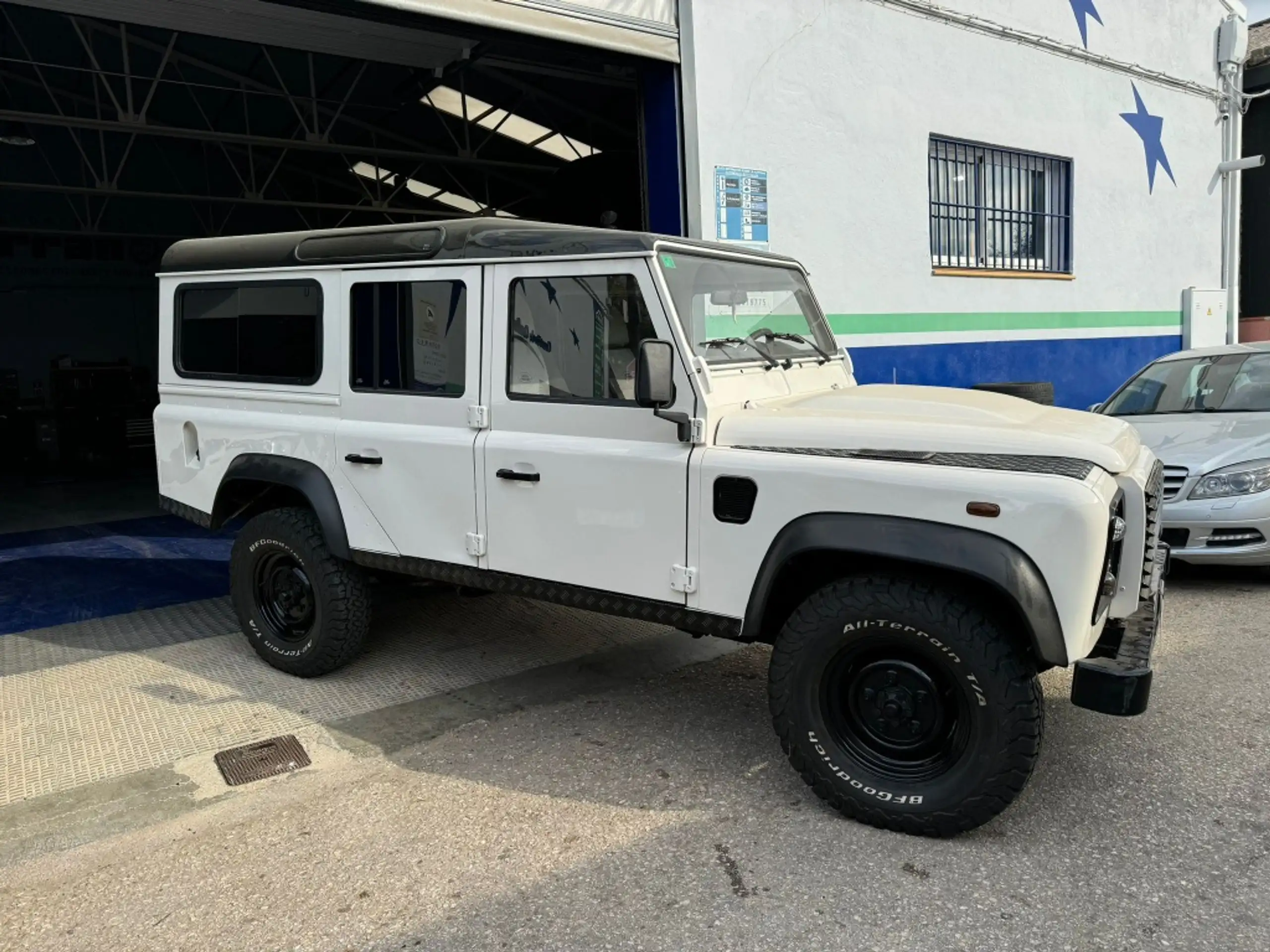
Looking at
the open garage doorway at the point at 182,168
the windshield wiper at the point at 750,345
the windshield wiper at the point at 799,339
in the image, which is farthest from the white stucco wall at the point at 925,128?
the windshield wiper at the point at 750,345

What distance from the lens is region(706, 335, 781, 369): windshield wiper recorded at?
11.9 feet

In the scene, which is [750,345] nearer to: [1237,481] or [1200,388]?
[1237,481]

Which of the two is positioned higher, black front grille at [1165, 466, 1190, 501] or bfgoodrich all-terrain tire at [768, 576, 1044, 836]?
black front grille at [1165, 466, 1190, 501]

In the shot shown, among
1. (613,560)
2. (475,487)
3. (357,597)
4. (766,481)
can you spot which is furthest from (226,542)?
(766,481)

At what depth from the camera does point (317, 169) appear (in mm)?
15945

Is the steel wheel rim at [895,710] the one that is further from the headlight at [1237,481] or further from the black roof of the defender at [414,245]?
the headlight at [1237,481]

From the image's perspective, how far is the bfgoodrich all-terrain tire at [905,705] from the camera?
2879 millimetres

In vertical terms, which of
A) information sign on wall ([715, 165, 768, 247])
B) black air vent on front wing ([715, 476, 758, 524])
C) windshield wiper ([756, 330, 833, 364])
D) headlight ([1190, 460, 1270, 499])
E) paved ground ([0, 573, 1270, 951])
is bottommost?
paved ground ([0, 573, 1270, 951])

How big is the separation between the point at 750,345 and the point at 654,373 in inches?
30.6

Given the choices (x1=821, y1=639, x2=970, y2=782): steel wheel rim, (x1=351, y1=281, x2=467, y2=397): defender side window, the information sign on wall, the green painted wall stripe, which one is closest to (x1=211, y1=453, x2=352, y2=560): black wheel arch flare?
(x1=351, y1=281, x2=467, y2=397): defender side window

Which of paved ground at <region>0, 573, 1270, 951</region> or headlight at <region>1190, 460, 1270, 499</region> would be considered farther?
headlight at <region>1190, 460, 1270, 499</region>

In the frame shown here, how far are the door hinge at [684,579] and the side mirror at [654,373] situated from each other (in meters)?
0.63

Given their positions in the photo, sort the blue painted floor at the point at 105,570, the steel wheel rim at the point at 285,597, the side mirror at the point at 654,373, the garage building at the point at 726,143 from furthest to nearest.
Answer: the garage building at the point at 726,143 < the blue painted floor at the point at 105,570 < the steel wheel rim at the point at 285,597 < the side mirror at the point at 654,373

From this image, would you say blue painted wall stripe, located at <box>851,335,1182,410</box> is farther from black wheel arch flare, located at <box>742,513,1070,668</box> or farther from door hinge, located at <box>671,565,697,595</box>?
black wheel arch flare, located at <box>742,513,1070,668</box>
